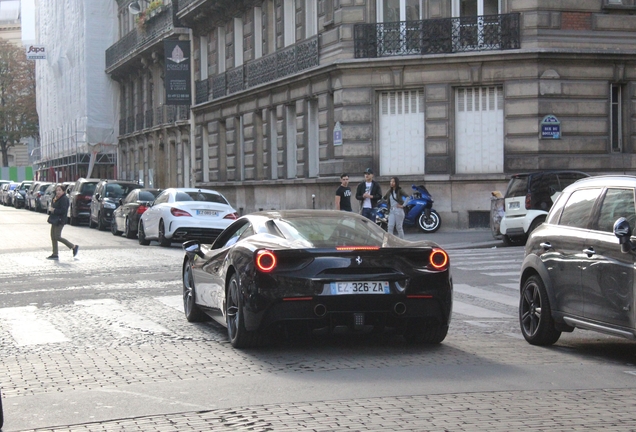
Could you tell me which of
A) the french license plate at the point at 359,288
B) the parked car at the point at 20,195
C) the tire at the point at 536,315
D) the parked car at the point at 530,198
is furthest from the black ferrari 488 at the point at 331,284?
A: the parked car at the point at 20,195

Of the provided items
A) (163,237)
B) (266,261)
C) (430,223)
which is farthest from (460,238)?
(266,261)

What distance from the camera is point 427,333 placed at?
953 centimetres

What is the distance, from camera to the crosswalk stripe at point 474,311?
1231 cm

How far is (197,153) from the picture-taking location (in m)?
46.6

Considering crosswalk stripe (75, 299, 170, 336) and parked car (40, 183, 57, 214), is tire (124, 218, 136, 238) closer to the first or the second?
crosswalk stripe (75, 299, 170, 336)

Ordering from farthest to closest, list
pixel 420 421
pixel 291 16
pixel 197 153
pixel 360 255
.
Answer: pixel 197 153 < pixel 291 16 < pixel 360 255 < pixel 420 421

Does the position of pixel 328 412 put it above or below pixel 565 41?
below

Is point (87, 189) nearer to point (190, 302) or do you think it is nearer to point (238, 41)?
point (238, 41)

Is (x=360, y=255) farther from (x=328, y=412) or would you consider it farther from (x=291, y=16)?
(x=291, y=16)

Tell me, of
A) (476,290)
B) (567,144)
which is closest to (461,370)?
(476,290)

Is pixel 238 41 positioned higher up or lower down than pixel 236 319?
higher up

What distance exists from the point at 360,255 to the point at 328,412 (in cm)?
243

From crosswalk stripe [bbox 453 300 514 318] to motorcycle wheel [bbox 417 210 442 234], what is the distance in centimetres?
1517

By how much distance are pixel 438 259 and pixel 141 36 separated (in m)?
48.3
